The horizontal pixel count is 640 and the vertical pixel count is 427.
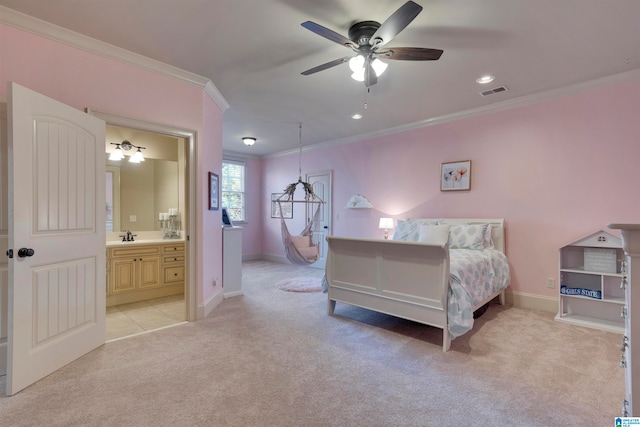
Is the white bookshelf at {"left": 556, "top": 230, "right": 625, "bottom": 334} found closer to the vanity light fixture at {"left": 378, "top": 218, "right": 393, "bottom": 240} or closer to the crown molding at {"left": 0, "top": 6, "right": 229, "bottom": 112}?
the vanity light fixture at {"left": 378, "top": 218, "right": 393, "bottom": 240}

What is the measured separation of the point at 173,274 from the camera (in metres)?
4.27

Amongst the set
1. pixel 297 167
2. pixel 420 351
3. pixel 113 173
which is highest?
pixel 297 167

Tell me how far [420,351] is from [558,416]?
0.97 metres

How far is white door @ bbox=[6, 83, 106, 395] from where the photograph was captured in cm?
195

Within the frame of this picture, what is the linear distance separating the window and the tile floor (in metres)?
3.27

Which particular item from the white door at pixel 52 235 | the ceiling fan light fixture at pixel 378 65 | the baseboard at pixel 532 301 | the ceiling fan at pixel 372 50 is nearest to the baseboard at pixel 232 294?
the white door at pixel 52 235

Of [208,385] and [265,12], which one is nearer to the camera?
[208,385]

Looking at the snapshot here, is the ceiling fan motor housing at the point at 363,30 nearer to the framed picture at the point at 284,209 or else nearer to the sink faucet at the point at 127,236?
the sink faucet at the point at 127,236

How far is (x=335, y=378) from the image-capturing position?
2.13 m

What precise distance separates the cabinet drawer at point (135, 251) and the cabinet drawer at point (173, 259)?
0.47 ft

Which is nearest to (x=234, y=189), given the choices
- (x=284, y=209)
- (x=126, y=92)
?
(x=284, y=209)

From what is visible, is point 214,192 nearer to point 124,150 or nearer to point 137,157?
point 137,157

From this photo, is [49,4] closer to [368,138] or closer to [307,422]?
[307,422]

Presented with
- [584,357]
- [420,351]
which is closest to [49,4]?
[420,351]
